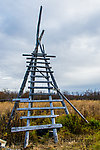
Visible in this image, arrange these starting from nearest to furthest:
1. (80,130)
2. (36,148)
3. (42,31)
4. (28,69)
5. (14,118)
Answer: (36,148)
(80,130)
(14,118)
(28,69)
(42,31)

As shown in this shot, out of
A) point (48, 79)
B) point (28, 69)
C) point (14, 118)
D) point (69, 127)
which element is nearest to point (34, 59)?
point (28, 69)

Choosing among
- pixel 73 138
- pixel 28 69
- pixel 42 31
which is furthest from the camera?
pixel 42 31

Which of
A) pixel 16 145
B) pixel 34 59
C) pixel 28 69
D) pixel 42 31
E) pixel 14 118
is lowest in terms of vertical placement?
pixel 16 145

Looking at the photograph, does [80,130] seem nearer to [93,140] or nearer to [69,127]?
[69,127]

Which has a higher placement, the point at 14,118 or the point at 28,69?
the point at 28,69

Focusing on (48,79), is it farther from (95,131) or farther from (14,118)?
(95,131)

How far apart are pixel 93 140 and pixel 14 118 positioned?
2810 millimetres

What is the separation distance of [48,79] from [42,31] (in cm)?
Result: 236

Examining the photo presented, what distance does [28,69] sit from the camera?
5.63m

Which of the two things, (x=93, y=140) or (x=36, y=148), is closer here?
(x=36, y=148)

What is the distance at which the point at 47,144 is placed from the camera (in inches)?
154

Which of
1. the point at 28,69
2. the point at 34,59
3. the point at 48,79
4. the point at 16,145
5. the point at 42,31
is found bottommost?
the point at 16,145

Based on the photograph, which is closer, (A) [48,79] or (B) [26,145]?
(B) [26,145]

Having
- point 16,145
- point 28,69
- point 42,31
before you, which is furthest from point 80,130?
point 42,31
